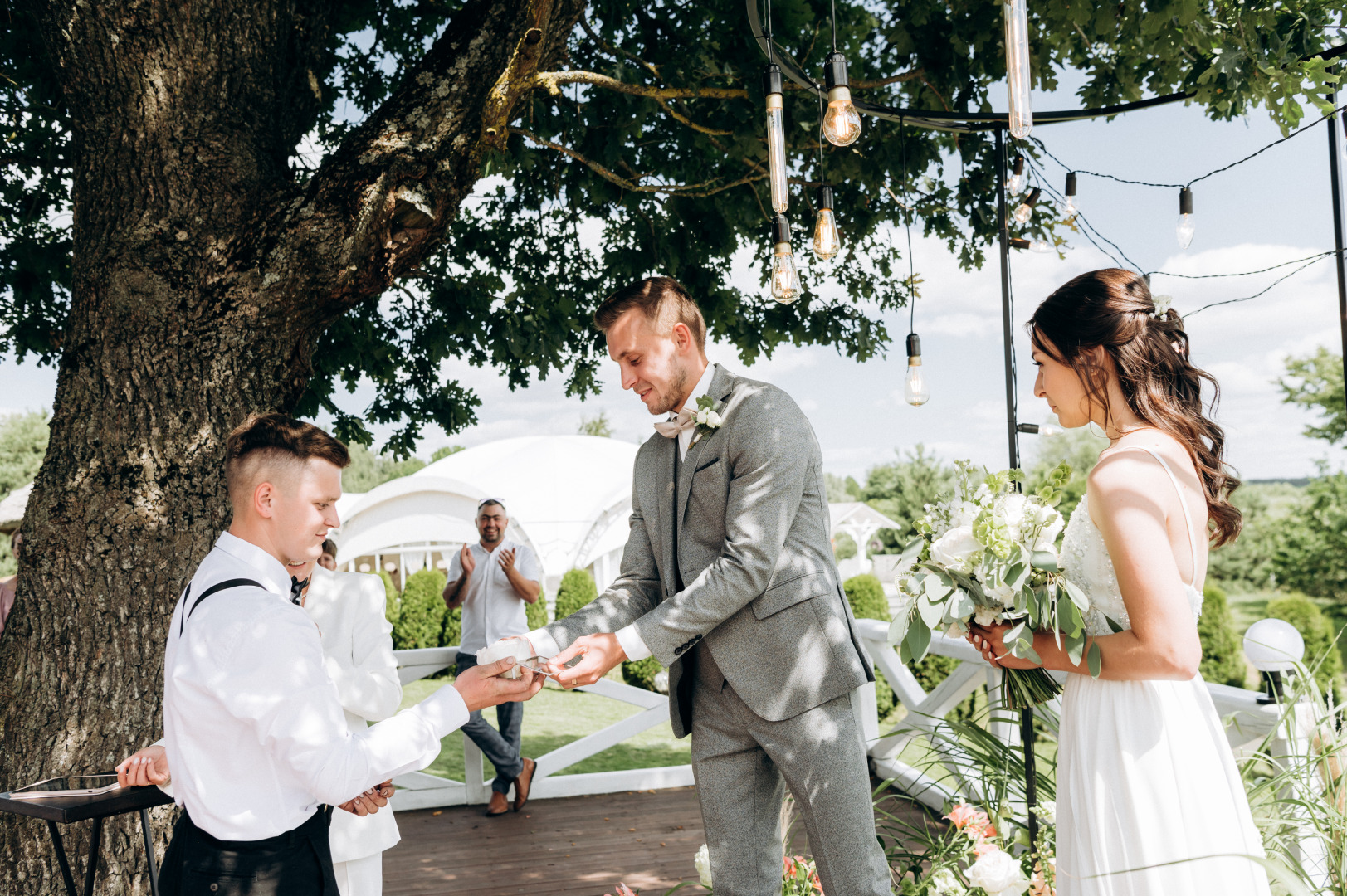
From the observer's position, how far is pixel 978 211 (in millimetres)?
6020

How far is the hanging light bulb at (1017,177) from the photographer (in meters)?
5.24

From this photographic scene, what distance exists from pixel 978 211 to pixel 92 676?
546cm

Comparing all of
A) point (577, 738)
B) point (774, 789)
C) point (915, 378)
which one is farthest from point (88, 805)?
point (577, 738)

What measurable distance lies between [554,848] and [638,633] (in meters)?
3.62

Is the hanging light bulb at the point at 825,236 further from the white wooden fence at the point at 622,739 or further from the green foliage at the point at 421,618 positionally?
the green foliage at the point at 421,618

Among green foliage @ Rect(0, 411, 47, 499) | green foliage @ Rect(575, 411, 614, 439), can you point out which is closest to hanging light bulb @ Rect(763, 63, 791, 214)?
green foliage @ Rect(0, 411, 47, 499)

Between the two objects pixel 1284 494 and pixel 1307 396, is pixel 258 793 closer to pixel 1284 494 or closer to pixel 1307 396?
pixel 1307 396

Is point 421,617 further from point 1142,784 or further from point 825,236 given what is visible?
point 1142,784

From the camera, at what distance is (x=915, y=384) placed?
4246 millimetres

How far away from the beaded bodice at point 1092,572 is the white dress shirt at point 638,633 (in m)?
1.14

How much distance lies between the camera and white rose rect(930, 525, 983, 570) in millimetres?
2205

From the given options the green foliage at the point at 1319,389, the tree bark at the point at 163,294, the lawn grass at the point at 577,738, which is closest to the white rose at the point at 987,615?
the tree bark at the point at 163,294

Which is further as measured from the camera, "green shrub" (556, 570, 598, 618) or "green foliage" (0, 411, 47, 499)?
"green foliage" (0, 411, 47, 499)

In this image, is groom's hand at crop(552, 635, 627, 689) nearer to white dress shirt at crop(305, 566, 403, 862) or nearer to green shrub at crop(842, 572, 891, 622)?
white dress shirt at crop(305, 566, 403, 862)
